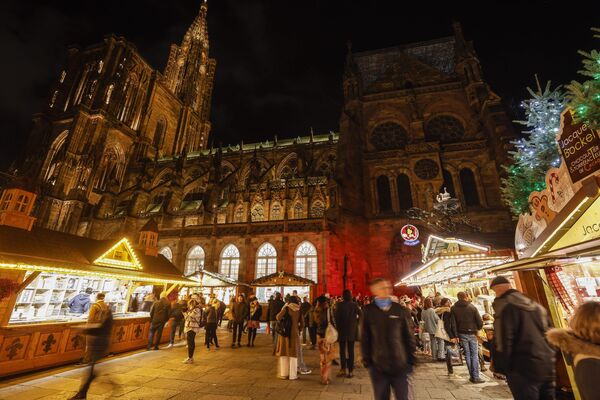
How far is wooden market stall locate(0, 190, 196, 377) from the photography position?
21.7 ft

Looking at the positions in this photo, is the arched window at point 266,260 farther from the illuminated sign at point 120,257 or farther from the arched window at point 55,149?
the arched window at point 55,149

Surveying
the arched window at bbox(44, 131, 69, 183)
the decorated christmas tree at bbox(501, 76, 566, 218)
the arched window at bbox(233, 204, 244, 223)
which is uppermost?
the arched window at bbox(44, 131, 69, 183)

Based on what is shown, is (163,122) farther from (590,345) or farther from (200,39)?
(590,345)

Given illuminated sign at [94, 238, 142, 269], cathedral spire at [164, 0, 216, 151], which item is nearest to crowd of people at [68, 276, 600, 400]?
illuminated sign at [94, 238, 142, 269]

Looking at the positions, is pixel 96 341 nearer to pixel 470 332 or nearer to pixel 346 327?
pixel 346 327

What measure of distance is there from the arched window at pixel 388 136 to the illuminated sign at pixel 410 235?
349 inches

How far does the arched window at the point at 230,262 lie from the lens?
2110 cm

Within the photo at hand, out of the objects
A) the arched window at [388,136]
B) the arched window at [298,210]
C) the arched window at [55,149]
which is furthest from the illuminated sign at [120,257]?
the arched window at [55,149]

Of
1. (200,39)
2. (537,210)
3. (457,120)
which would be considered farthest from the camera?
(200,39)

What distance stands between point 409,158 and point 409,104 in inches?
233

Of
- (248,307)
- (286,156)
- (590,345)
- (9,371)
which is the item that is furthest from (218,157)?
(590,345)

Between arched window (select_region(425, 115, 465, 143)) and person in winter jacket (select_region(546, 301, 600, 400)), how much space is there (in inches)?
989

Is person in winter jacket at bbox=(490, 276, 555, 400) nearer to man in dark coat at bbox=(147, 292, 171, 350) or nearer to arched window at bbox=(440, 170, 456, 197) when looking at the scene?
man in dark coat at bbox=(147, 292, 171, 350)

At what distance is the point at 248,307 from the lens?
10711mm
